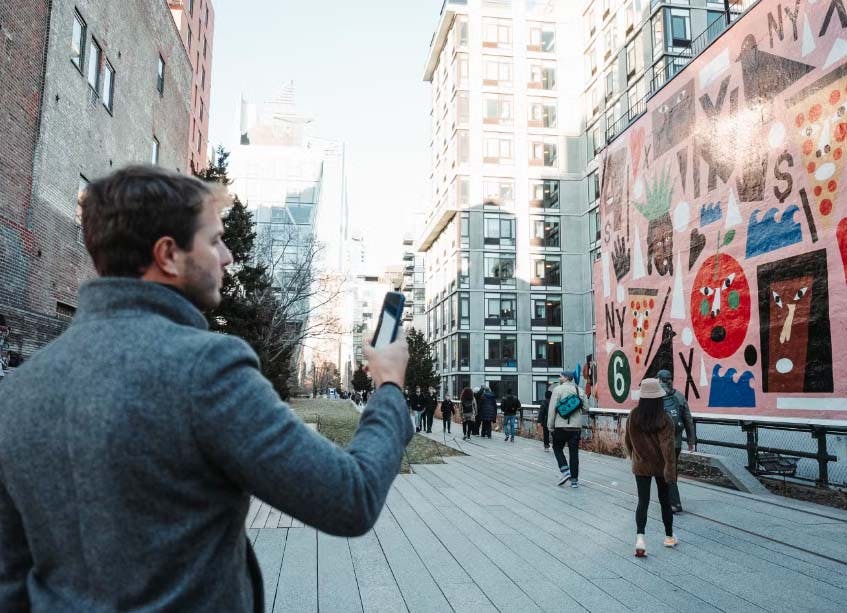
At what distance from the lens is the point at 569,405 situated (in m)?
12.0

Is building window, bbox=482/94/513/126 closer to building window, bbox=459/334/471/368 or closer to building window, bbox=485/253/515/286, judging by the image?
building window, bbox=485/253/515/286

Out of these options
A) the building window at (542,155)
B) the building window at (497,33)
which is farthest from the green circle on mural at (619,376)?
the building window at (497,33)

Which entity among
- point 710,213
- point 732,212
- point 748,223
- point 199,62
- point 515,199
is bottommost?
point 748,223

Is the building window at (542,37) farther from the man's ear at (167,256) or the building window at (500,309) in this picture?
the man's ear at (167,256)

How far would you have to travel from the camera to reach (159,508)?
51.8 inches

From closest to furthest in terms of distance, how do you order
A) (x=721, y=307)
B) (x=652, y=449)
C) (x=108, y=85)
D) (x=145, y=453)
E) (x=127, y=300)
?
(x=145, y=453), (x=127, y=300), (x=652, y=449), (x=721, y=307), (x=108, y=85)

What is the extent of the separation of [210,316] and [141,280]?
2352 centimetres

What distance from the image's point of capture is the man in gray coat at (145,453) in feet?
4.25

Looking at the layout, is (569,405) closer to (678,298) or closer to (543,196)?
(678,298)

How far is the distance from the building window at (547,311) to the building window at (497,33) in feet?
69.1

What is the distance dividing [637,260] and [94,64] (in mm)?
15965

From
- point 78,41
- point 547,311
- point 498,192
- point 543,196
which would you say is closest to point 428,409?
point 78,41

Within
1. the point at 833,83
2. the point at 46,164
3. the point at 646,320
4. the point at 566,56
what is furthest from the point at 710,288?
the point at 566,56

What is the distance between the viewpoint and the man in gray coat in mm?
1297
